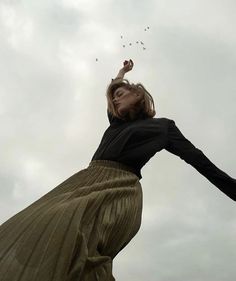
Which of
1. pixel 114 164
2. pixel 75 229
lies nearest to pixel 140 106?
pixel 114 164

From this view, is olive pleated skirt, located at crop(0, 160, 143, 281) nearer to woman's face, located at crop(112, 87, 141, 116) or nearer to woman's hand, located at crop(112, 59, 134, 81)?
woman's face, located at crop(112, 87, 141, 116)

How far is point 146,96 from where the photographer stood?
6.65 m

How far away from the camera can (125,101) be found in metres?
6.61

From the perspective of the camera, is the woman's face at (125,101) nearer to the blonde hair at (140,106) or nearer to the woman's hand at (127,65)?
the blonde hair at (140,106)

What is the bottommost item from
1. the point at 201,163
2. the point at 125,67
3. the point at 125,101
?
the point at 201,163

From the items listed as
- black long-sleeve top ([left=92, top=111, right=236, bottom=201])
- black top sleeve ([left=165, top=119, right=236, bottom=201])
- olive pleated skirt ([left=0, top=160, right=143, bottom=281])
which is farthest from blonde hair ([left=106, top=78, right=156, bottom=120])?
olive pleated skirt ([left=0, top=160, right=143, bottom=281])

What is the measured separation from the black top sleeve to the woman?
0.01 meters

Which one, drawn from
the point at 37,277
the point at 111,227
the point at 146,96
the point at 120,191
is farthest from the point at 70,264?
the point at 146,96

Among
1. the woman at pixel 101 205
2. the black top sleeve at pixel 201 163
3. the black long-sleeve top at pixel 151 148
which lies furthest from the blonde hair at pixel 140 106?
the black top sleeve at pixel 201 163

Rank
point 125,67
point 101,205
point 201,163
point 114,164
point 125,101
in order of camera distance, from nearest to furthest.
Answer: point 101,205 < point 201,163 < point 114,164 < point 125,101 < point 125,67

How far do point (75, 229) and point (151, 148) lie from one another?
1.48m

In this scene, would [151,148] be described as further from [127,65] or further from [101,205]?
[127,65]

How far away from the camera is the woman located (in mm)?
4957

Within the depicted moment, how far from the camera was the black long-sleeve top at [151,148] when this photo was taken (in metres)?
5.96
